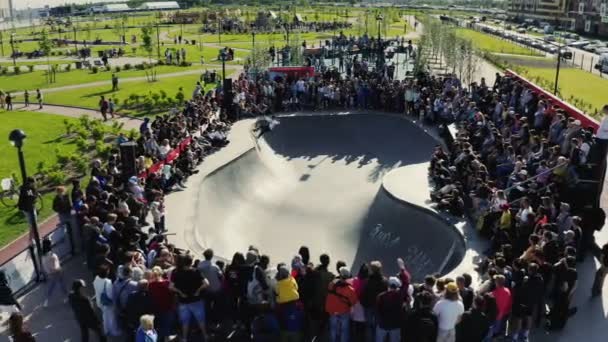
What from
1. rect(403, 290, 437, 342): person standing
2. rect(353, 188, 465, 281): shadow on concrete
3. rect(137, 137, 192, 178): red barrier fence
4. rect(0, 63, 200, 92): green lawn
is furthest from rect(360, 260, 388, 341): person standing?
rect(0, 63, 200, 92): green lawn

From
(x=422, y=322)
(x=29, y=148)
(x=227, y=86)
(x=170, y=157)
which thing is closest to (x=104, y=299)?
(x=422, y=322)

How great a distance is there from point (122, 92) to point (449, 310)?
35839 millimetres

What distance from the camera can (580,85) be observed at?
42562 millimetres

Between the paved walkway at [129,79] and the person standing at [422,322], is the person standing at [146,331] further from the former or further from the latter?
the paved walkway at [129,79]

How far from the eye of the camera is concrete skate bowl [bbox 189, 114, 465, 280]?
16438mm

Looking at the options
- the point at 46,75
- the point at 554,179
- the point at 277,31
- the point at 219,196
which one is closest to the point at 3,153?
the point at 219,196

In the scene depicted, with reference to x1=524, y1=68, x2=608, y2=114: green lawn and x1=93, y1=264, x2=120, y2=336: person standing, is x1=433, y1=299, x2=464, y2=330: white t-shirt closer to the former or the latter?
x1=93, y1=264, x2=120, y2=336: person standing

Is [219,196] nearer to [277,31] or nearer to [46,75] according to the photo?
[46,75]

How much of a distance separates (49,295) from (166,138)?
971 centimetres

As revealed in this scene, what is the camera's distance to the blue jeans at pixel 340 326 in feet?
31.4

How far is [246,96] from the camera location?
98.0ft

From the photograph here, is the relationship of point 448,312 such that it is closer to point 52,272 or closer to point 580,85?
point 52,272

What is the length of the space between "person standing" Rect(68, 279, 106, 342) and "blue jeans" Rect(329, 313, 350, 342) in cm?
410

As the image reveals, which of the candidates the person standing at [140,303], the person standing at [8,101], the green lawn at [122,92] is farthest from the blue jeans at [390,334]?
the person standing at [8,101]
